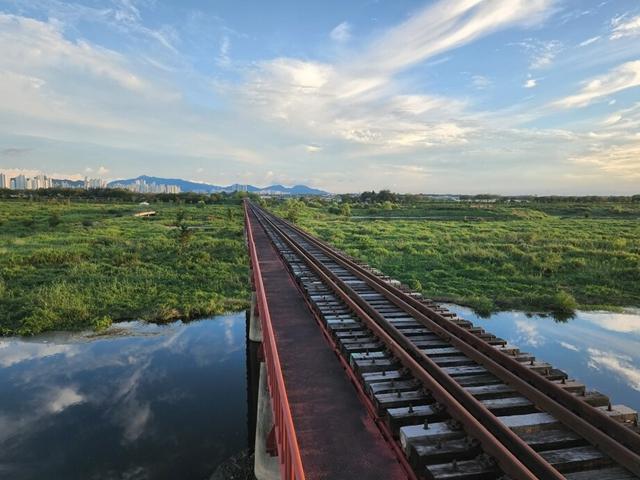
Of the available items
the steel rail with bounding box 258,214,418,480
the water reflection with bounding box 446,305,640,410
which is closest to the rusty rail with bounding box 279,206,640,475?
the steel rail with bounding box 258,214,418,480

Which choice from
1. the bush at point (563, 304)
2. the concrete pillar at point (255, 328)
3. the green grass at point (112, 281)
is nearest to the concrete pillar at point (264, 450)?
the concrete pillar at point (255, 328)

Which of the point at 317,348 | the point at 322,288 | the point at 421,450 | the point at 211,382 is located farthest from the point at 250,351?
the point at 421,450

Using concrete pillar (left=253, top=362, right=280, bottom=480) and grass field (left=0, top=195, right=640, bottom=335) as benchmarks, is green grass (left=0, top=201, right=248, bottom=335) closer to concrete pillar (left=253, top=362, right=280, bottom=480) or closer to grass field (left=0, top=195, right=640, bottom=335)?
grass field (left=0, top=195, right=640, bottom=335)

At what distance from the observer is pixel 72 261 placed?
2520cm

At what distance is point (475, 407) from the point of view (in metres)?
4.98

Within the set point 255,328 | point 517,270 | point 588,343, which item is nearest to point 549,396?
point 255,328

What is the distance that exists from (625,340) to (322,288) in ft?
41.4

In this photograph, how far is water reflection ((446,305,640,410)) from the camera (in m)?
12.5

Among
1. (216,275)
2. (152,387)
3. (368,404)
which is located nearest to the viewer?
(368,404)

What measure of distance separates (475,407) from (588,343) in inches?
527

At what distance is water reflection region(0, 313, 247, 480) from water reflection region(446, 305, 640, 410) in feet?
33.3

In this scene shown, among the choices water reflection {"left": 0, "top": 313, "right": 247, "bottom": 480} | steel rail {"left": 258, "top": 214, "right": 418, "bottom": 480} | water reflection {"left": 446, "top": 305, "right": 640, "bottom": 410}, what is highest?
steel rail {"left": 258, "top": 214, "right": 418, "bottom": 480}

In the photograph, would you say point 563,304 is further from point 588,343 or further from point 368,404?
point 368,404

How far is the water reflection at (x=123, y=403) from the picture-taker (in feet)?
30.6
